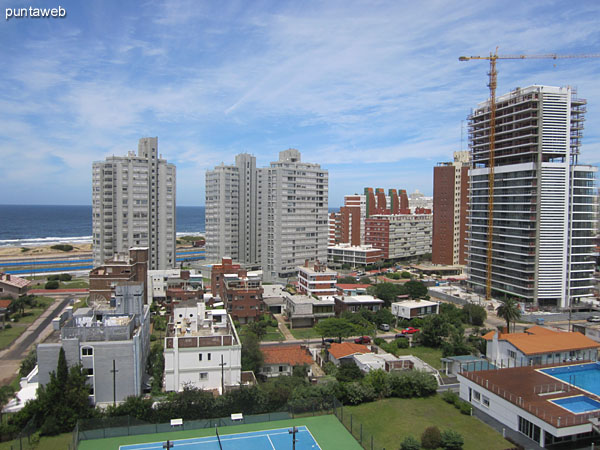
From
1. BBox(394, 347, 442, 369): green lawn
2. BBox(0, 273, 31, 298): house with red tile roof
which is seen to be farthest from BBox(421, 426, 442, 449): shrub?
BBox(0, 273, 31, 298): house with red tile roof

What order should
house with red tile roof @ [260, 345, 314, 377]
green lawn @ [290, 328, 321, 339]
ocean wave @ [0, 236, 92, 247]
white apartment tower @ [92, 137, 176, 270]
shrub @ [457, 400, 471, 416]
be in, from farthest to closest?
1. ocean wave @ [0, 236, 92, 247]
2. white apartment tower @ [92, 137, 176, 270]
3. green lawn @ [290, 328, 321, 339]
4. house with red tile roof @ [260, 345, 314, 377]
5. shrub @ [457, 400, 471, 416]

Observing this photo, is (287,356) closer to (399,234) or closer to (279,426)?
(279,426)

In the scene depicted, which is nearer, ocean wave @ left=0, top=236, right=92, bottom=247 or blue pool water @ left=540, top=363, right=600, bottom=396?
blue pool water @ left=540, top=363, right=600, bottom=396

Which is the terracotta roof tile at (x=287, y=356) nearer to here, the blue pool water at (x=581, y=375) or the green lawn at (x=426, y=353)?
the green lawn at (x=426, y=353)

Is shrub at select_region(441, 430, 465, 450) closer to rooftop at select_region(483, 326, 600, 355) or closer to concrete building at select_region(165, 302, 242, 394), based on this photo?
concrete building at select_region(165, 302, 242, 394)

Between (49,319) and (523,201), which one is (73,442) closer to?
(49,319)

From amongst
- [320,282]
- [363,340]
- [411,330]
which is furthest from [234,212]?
[363,340]
